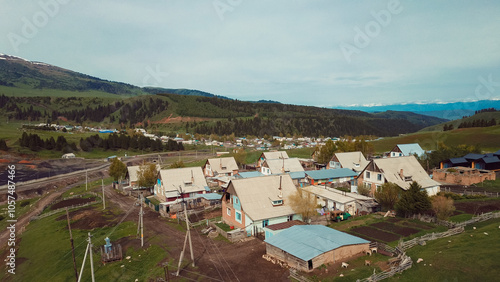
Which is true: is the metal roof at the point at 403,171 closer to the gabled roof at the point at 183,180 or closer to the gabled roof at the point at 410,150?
the gabled roof at the point at 183,180

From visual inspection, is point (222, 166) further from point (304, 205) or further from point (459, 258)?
point (459, 258)

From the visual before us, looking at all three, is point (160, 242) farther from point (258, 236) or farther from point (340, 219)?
point (340, 219)

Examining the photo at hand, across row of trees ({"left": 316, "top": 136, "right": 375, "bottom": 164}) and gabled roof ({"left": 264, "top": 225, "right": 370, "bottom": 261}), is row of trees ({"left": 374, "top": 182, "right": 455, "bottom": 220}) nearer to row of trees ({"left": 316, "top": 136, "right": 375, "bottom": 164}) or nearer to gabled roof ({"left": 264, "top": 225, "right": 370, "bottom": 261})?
gabled roof ({"left": 264, "top": 225, "right": 370, "bottom": 261})

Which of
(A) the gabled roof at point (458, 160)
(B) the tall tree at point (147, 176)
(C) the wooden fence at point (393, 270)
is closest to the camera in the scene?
(C) the wooden fence at point (393, 270)

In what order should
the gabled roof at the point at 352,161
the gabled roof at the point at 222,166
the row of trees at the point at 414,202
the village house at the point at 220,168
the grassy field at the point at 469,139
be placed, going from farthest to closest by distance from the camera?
the grassy field at the point at 469,139 < the gabled roof at the point at 222,166 < the village house at the point at 220,168 < the gabled roof at the point at 352,161 < the row of trees at the point at 414,202

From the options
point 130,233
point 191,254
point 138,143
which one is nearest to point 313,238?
point 191,254

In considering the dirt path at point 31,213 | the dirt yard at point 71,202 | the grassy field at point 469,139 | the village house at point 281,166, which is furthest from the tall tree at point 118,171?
the grassy field at point 469,139

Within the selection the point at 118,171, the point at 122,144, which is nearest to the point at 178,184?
the point at 118,171
